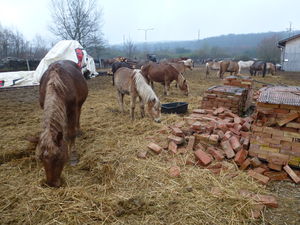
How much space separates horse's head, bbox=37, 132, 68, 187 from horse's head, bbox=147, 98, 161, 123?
9.57 ft

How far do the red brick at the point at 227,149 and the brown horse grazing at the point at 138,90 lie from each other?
6.73 ft

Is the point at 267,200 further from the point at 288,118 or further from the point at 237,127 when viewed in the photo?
the point at 237,127

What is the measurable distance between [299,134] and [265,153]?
527 mm

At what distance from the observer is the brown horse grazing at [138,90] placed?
4.98 meters

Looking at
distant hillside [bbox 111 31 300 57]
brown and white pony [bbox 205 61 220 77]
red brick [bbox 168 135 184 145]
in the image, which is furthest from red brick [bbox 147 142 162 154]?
distant hillside [bbox 111 31 300 57]

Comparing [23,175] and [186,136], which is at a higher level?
[186,136]

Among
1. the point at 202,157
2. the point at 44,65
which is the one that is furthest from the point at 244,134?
the point at 44,65

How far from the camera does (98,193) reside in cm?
244

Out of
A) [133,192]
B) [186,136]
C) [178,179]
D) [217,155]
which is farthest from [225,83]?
[133,192]

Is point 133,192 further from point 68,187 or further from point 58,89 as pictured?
point 58,89

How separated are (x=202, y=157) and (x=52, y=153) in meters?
2.14

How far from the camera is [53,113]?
2.38m

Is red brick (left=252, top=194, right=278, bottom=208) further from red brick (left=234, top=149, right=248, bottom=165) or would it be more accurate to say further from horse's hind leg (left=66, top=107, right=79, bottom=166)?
horse's hind leg (left=66, top=107, right=79, bottom=166)

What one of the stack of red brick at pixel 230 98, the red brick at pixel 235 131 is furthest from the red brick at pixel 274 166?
the stack of red brick at pixel 230 98
